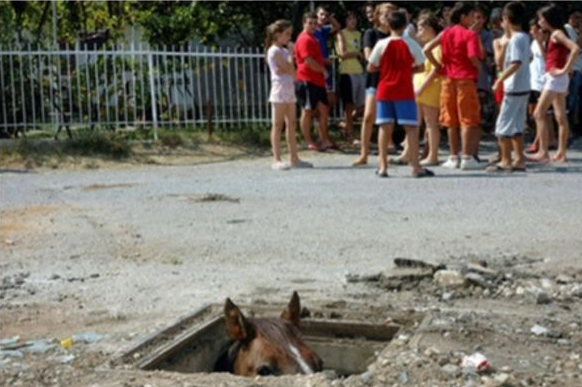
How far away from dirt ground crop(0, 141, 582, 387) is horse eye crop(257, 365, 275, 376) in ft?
0.15

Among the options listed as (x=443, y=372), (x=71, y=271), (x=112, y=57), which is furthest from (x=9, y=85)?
(x=443, y=372)

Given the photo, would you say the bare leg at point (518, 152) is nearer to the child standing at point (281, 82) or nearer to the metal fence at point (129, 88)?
the child standing at point (281, 82)

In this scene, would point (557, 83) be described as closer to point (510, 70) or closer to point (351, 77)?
point (510, 70)

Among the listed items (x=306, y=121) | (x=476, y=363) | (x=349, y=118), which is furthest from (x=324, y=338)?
(x=349, y=118)

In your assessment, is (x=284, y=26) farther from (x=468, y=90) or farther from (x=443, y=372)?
(x=443, y=372)

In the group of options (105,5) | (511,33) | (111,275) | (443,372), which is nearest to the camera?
(443,372)

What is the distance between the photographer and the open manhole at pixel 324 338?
20.6ft

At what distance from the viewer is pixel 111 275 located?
8305 mm

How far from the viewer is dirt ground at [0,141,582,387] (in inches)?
225

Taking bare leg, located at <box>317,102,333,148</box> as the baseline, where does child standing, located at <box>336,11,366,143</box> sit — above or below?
above

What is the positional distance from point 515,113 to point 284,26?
3069 mm

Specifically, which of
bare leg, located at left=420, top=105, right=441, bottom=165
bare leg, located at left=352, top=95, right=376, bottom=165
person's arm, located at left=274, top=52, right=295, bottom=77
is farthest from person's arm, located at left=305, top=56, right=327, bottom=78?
bare leg, located at left=420, top=105, right=441, bottom=165

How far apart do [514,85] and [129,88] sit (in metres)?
7.31

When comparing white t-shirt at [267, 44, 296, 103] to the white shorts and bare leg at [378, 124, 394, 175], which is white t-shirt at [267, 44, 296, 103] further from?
the white shorts
